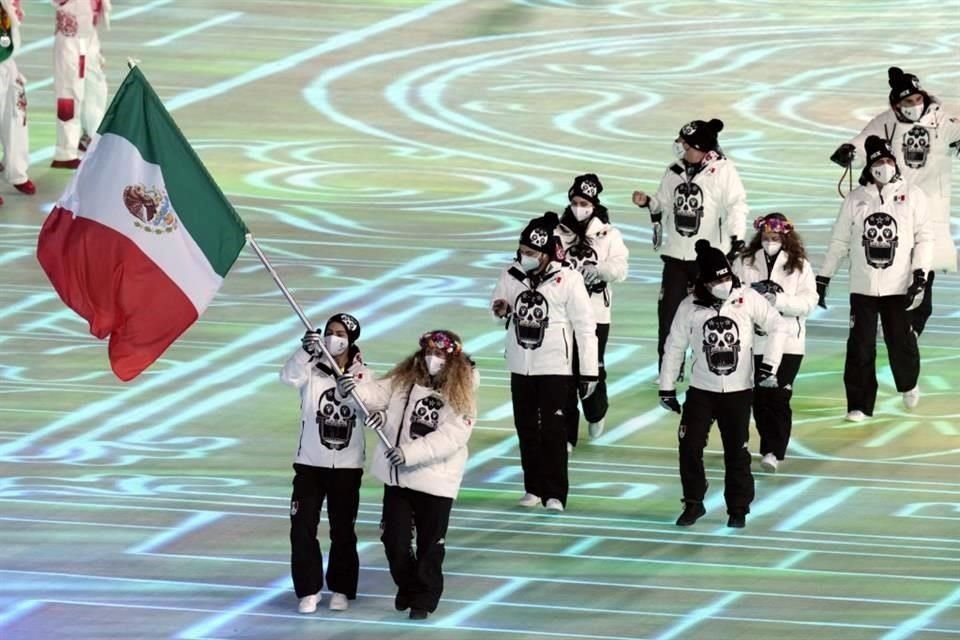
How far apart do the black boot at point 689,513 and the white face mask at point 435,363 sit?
242 centimetres

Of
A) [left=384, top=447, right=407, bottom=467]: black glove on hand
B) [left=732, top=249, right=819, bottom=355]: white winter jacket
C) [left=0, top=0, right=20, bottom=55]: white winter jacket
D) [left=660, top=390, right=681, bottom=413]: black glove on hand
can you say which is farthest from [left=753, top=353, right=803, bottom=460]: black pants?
[left=0, top=0, right=20, bottom=55]: white winter jacket

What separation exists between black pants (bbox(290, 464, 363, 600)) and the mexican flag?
107cm

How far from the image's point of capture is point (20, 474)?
668 inches

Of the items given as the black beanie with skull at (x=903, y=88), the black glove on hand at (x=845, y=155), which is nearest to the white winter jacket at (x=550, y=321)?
the black glove on hand at (x=845, y=155)

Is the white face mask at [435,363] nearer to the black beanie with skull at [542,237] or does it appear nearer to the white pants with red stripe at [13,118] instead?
the black beanie with skull at [542,237]

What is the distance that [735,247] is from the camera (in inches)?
721

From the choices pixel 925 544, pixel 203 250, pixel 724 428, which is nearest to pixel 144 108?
pixel 203 250

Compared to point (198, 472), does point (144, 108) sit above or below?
above

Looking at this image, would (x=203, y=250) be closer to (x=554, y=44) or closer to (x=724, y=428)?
(x=724, y=428)

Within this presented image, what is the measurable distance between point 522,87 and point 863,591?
1751cm

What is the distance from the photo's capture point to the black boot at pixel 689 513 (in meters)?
16.0

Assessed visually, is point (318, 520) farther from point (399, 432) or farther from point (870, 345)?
point (870, 345)

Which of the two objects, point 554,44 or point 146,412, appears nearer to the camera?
point 146,412

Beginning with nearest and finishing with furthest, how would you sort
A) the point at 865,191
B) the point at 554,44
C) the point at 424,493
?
the point at 424,493
the point at 865,191
the point at 554,44
